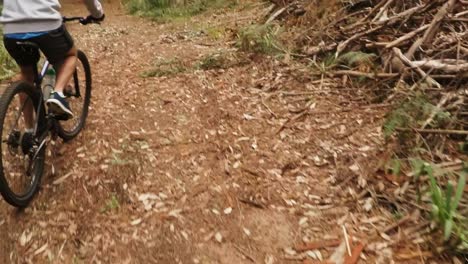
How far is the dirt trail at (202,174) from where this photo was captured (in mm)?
2799

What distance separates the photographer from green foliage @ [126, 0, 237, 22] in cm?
1135

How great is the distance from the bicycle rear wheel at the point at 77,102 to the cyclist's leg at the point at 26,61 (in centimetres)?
53

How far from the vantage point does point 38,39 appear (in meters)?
3.04

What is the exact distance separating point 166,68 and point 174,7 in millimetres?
6310

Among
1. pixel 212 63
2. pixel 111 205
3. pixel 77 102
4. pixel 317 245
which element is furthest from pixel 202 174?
pixel 212 63

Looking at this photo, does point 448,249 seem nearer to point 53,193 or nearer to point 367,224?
point 367,224

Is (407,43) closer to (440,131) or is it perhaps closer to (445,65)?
(445,65)

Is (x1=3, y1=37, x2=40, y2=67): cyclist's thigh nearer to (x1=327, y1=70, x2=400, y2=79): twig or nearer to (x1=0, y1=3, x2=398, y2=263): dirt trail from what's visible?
(x1=0, y1=3, x2=398, y2=263): dirt trail

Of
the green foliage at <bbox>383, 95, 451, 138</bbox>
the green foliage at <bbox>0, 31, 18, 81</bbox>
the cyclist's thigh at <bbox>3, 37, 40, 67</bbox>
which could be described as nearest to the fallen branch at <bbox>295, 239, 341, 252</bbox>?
the green foliage at <bbox>383, 95, 451, 138</bbox>

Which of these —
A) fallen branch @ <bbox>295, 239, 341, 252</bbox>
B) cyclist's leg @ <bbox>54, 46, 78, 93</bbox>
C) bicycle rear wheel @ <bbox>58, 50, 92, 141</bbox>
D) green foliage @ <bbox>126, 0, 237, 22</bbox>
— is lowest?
green foliage @ <bbox>126, 0, 237, 22</bbox>

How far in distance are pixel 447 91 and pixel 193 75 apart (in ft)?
10.7

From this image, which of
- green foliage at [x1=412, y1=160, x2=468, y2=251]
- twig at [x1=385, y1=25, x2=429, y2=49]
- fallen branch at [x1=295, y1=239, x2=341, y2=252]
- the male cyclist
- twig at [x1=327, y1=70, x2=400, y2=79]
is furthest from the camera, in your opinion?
twig at [x1=385, y1=25, x2=429, y2=49]

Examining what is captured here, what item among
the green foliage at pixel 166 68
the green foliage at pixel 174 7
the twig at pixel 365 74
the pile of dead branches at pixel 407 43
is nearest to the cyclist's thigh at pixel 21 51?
the green foliage at pixel 166 68

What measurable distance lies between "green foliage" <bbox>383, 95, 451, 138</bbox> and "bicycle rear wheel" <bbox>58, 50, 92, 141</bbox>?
293cm
